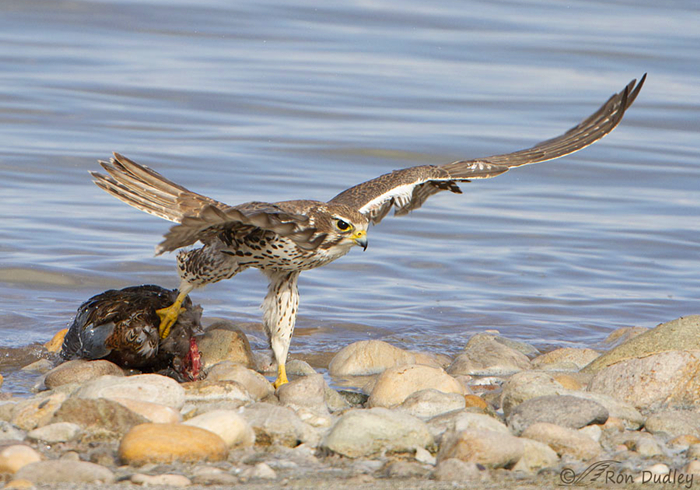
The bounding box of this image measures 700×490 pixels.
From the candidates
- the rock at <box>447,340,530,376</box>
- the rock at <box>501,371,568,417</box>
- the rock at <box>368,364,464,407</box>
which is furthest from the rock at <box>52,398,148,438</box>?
the rock at <box>447,340,530,376</box>

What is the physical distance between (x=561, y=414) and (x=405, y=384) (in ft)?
3.36

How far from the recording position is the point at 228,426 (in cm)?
458

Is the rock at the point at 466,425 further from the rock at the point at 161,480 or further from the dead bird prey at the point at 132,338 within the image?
the dead bird prey at the point at 132,338

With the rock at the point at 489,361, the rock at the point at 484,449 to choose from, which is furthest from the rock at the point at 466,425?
the rock at the point at 489,361

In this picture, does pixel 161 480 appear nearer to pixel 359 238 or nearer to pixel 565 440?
pixel 565 440

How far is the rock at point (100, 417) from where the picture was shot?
15.3ft

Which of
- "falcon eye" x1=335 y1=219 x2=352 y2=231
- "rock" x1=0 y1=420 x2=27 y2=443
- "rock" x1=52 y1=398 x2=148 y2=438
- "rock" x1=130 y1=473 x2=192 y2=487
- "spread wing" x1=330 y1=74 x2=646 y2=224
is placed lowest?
"rock" x1=130 y1=473 x2=192 y2=487

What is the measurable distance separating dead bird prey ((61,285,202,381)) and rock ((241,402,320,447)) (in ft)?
5.72

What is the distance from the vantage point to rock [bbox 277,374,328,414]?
5.54 metres

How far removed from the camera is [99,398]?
15.6 ft

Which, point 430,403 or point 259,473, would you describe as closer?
point 259,473

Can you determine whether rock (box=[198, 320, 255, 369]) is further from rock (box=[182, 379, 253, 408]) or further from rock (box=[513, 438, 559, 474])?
rock (box=[513, 438, 559, 474])

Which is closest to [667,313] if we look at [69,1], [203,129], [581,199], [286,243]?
[581,199]

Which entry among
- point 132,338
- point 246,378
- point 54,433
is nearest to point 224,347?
point 132,338
